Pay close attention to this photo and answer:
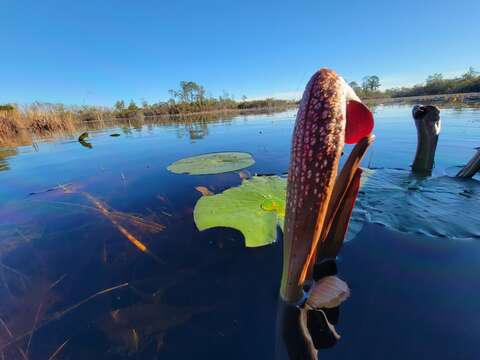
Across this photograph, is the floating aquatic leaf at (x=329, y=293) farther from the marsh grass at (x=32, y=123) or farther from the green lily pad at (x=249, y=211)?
the marsh grass at (x=32, y=123)

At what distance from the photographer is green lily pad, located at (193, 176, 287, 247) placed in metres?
1.91

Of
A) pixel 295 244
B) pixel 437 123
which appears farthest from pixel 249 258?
pixel 437 123

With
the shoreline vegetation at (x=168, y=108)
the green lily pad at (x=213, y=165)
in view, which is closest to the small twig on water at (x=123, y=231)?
the green lily pad at (x=213, y=165)

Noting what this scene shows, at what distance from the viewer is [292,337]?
1.04 m

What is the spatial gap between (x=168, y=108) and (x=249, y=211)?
184ft

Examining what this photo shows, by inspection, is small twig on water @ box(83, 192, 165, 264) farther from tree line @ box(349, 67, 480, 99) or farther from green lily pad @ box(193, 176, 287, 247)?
tree line @ box(349, 67, 480, 99)

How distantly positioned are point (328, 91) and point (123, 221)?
2.57 meters

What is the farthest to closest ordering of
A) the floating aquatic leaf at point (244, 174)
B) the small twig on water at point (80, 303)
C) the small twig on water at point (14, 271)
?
the floating aquatic leaf at point (244, 174)
the small twig on water at point (14, 271)
the small twig on water at point (80, 303)

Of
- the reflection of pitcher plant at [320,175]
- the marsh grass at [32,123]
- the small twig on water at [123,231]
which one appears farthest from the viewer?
the marsh grass at [32,123]

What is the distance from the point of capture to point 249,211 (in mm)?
2271

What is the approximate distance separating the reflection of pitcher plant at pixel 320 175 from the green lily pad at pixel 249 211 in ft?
2.83

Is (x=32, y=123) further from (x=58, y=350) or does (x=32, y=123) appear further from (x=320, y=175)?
(x=320, y=175)

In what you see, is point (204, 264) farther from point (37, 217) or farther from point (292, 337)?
point (37, 217)

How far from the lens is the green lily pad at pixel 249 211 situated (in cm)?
191
